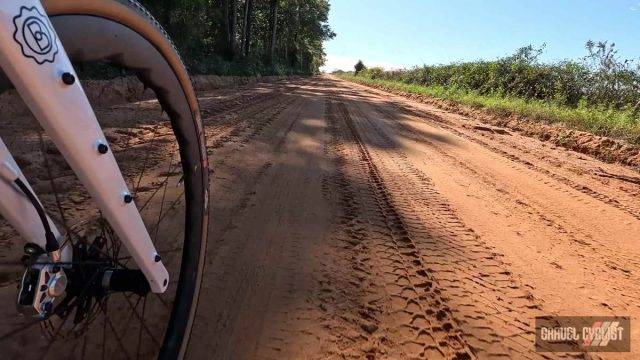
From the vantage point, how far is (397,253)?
2896 millimetres

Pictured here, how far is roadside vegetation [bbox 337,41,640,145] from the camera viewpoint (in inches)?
444

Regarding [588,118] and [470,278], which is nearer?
[470,278]

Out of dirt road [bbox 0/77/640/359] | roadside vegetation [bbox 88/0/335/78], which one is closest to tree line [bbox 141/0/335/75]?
roadside vegetation [bbox 88/0/335/78]

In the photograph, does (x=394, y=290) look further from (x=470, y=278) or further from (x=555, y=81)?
(x=555, y=81)

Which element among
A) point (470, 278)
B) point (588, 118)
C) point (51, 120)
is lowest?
point (470, 278)

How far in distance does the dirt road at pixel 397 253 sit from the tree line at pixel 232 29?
11.5 m

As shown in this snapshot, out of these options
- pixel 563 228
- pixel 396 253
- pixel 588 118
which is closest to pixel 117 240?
pixel 396 253

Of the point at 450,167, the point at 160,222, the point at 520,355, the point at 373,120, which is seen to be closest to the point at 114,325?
→ the point at 160,222

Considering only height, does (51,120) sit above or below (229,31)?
below

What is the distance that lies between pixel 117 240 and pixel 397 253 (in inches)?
78.6

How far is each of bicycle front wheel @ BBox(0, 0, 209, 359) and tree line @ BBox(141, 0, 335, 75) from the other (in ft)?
42.8

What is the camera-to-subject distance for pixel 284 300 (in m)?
2.22

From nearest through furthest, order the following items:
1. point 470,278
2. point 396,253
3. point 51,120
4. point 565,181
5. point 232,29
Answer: point 51,120, point 470,278, point 396,253, point 565,181, point 232,29

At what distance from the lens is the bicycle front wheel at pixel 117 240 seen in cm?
93
